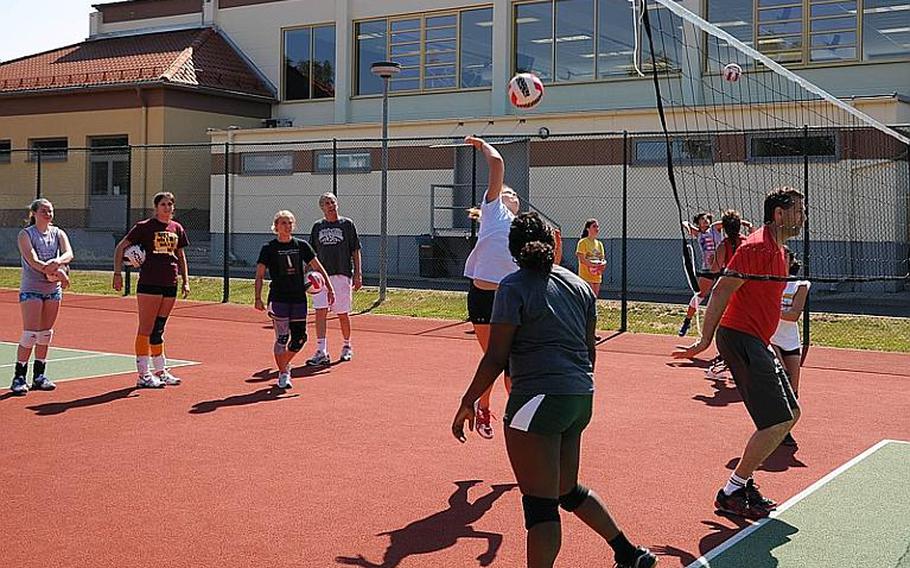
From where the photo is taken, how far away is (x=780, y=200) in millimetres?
6762

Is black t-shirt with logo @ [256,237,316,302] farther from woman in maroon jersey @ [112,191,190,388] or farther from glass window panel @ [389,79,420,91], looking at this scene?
glass window panel @ [389,79,420,91]

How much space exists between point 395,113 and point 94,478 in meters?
28.4

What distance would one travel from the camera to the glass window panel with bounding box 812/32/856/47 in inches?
1059

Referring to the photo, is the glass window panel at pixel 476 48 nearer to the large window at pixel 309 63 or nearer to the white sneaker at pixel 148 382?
the large window at pixel 309 63

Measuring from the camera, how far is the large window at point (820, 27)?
86.7ft

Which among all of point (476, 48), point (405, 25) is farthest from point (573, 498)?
point (405, 25)

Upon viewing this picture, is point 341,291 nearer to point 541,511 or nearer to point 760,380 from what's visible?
point 760,380

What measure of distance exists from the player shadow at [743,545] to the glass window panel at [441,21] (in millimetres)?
28812

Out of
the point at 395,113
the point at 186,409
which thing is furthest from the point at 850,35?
the point at 186,409

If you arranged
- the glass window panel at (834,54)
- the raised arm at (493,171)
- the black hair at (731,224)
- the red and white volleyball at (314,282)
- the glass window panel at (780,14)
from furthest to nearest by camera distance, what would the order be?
the glass window panel at (780,14)
the glass window panel at (834,54)
the red and white volleyball at (314,282)
the black hair at (731,224)
the raised arm at (493,171)

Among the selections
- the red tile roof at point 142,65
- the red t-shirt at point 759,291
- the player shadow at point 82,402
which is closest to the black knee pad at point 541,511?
the red t-shirt at point 759,291

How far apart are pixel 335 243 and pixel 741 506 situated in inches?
312

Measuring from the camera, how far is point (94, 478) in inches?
291

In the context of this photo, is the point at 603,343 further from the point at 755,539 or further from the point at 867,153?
the point at 755,539
